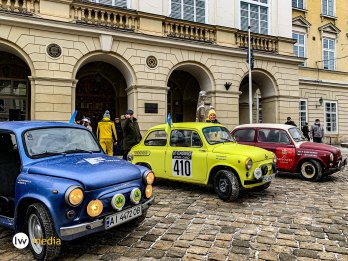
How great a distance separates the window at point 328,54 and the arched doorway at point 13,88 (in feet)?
65.7

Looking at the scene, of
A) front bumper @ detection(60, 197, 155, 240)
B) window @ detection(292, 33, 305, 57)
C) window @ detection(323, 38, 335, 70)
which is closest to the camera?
front bumper @ detection(60, 197, 155, 240)

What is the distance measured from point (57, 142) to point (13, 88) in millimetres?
10536

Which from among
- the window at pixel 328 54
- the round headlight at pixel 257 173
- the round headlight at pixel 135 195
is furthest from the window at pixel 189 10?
the window at pixel 328 54

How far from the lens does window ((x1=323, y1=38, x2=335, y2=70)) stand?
22.0 m

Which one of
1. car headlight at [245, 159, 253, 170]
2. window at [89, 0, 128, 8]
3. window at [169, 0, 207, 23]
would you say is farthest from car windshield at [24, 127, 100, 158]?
window at [169, 0, 207, 23]

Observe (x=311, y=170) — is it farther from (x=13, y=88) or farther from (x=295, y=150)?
(x=13, y=88)

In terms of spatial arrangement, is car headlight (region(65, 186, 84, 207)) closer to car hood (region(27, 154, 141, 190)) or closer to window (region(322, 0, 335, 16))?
car hood (region(27, 154, 141, 190))

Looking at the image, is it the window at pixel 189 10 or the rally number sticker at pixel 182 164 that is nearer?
the rally number sticker at pixel 182 164

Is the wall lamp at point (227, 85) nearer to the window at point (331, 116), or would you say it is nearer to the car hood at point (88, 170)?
the car hood at point (88, 170)

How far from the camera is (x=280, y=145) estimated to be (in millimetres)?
8469

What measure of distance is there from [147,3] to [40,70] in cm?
535

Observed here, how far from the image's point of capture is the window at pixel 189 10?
13742 millimetres

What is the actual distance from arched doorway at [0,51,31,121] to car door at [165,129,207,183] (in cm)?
921

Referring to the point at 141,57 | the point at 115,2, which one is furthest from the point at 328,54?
the point at 115,2
